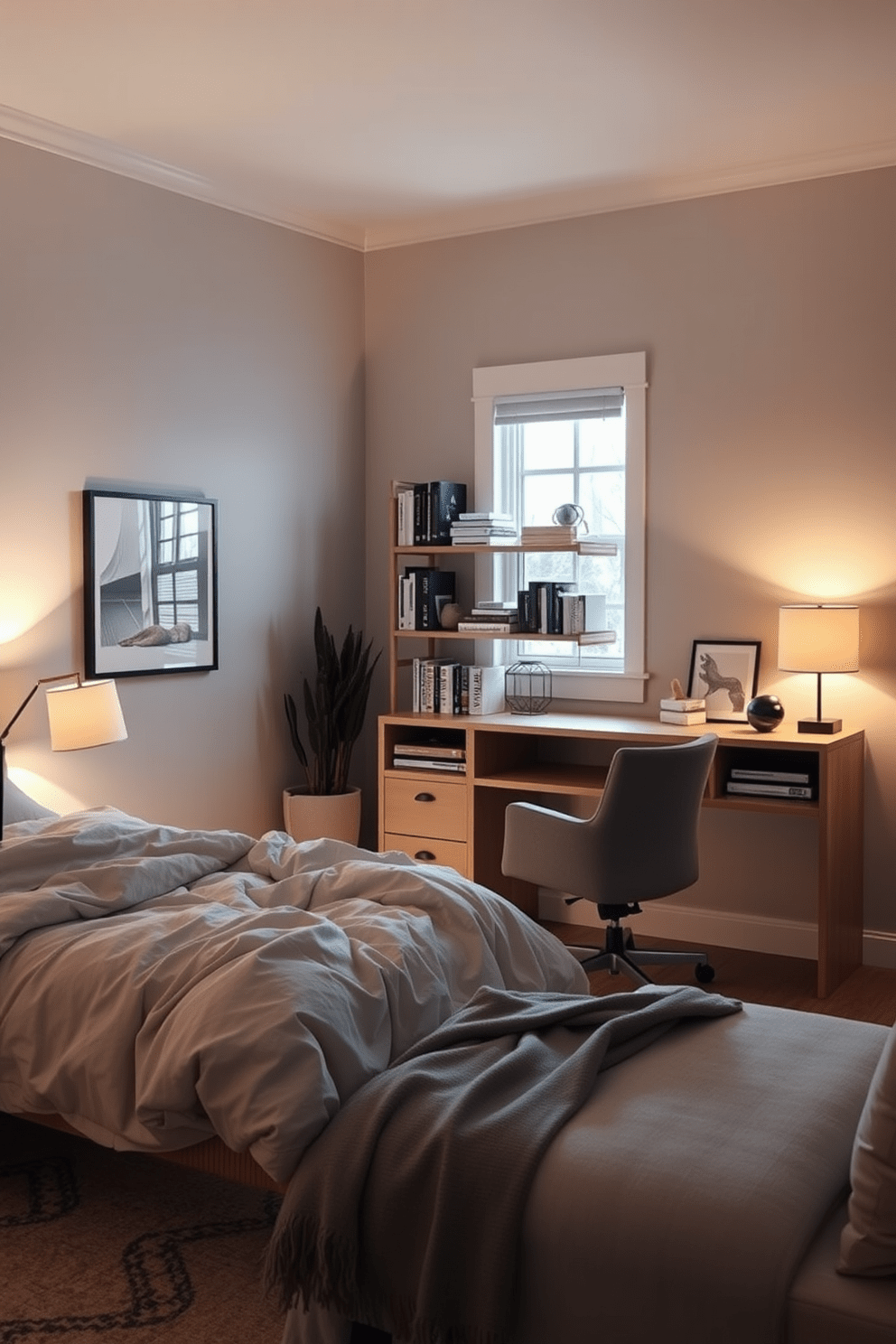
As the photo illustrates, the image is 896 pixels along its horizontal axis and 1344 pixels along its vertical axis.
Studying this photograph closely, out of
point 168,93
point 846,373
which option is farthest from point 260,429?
point 846,373

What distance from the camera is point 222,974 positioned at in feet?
8.08

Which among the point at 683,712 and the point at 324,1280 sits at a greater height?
the point at 683,712

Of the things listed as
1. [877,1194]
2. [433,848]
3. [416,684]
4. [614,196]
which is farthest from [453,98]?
[877,1194]

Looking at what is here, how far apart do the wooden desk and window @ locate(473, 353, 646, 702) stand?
0.92ft

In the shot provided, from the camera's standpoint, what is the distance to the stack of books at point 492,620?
506cm

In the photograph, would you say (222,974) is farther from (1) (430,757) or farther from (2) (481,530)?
(2) (481,530)

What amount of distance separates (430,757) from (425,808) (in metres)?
0.20

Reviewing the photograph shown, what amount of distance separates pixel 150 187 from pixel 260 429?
977mm

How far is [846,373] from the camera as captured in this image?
4594 mm

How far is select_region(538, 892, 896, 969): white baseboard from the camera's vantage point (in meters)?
4.66

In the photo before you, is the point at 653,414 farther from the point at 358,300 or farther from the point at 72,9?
the point at 72,9

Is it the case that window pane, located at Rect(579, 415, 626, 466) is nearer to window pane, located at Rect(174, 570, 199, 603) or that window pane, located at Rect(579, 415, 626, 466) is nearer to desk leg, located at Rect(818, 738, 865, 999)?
desk leg, located at Rect(818, 738, 865, 999)

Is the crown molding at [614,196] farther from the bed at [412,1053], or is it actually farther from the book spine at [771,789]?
the bed at [412,1053]

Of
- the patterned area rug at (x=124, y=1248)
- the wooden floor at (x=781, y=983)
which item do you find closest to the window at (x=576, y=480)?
the wooden floor at (x=781, y=983)
